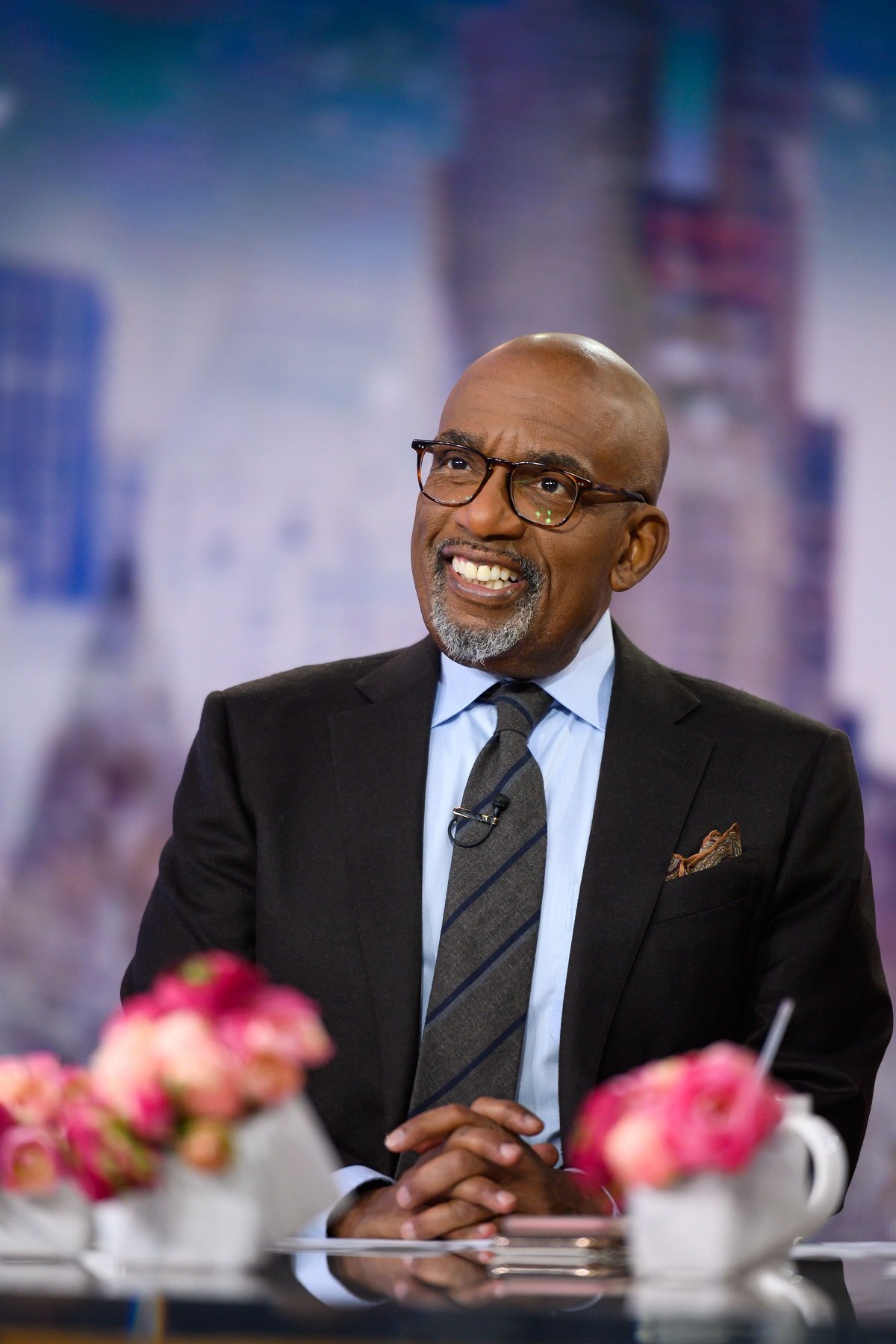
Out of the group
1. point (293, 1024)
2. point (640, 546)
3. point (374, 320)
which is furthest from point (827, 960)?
point (374, 320)

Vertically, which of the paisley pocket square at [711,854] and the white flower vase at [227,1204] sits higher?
the paisley pocket square at [711,854]

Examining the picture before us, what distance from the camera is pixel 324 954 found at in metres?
2.21

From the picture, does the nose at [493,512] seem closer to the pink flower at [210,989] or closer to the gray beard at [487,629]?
the gray beard at [487,629]

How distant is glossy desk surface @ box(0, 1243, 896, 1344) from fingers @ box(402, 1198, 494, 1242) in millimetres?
426

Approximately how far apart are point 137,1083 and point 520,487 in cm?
134

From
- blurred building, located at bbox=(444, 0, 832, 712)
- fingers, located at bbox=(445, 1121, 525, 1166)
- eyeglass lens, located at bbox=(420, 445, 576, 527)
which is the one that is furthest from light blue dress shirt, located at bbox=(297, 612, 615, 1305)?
blurred building, located at bbox=(444, 0, 832, 712)

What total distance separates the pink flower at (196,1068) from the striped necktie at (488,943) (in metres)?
0.99

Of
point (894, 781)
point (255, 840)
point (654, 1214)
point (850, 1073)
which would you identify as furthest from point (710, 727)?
point (894, 781)

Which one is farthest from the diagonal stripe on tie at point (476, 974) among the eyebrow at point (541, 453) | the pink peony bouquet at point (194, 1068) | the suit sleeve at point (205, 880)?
the pink peony bouquet at point (194, 1068)

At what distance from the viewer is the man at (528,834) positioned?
2137 millimetres

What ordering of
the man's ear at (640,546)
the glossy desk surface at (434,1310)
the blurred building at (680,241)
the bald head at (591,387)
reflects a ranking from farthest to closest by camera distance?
1. the blurred building at (680,241)
2. the man's ear at (640,546)
3. the bald head at (591,387)
4. the glossy desk surface at (434,1310)

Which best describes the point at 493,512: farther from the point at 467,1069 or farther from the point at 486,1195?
the point at 486,1195

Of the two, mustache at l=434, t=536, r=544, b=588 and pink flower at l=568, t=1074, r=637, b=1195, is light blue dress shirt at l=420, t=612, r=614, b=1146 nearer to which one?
mustache at l=434, t=536, r=544, b=588

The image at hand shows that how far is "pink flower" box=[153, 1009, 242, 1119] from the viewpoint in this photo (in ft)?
3.64
